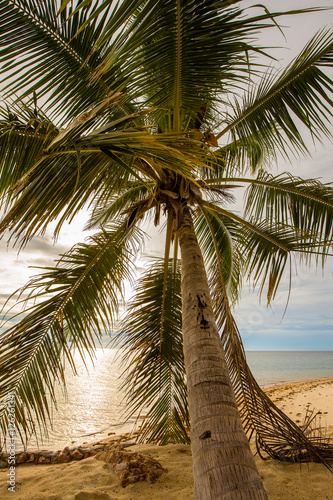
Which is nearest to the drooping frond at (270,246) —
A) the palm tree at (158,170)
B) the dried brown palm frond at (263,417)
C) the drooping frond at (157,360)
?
the palm tree at (158,170)

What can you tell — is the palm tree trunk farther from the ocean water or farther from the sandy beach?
the ocean water

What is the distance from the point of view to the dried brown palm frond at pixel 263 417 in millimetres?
2602

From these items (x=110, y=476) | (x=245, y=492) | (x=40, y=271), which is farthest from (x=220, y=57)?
→ (x=110, y=476)

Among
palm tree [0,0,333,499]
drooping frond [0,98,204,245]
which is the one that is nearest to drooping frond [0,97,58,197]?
palm tree [0,0,333,499]

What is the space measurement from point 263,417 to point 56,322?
2.26 metres

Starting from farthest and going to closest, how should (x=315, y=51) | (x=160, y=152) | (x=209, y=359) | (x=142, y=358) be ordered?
(x=142, y=358) → (x=315, y=51) → (x=209, y=359) → (x=160, y=152)

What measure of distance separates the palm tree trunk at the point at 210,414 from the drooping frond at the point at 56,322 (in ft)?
3.74

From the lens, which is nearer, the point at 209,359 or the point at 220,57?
the point at 209,359

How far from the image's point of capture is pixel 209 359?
1828 millimetres

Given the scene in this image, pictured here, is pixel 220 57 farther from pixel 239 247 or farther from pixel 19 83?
pixel 239 247

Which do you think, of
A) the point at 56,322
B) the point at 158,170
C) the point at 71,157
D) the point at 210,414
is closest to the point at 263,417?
the point at 210,414

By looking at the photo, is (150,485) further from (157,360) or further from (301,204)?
(301,204)

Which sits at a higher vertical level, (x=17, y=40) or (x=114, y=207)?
(x=17, y=40)

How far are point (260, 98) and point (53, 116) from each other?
2185 mm
